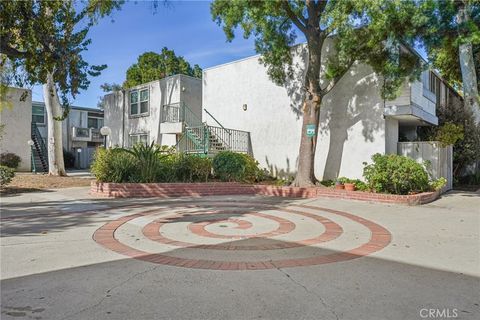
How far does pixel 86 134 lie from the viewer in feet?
104

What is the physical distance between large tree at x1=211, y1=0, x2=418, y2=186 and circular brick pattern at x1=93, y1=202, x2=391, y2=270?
189 inches

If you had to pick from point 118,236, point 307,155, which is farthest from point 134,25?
point 118,236

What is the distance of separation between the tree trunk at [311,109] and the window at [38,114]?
26.4m

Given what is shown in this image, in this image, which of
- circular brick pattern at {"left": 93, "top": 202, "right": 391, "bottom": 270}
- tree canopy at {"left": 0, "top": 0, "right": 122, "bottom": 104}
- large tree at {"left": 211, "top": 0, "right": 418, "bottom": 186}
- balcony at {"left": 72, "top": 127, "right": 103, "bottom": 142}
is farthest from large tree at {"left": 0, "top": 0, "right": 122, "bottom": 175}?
balcony at {"left": 72, "top": 127, "right": 103, "bottom": 142}

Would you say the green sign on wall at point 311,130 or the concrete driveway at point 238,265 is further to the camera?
the green sign on wall at point 311,130

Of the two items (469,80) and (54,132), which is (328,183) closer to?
(469,80)

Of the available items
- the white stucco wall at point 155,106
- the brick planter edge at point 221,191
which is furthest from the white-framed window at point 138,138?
the brick planter edge at point 221,191

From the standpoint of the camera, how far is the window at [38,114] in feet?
95.1

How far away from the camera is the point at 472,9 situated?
14172 mm

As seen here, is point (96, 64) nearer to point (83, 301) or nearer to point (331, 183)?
point (83, 301)

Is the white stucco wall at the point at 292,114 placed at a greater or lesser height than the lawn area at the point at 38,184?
greater

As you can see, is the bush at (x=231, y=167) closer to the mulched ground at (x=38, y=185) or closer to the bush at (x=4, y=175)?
the mulched ground at (x=38, y=185)

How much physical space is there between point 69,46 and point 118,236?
4.92 metres

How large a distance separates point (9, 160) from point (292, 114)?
1916cm
